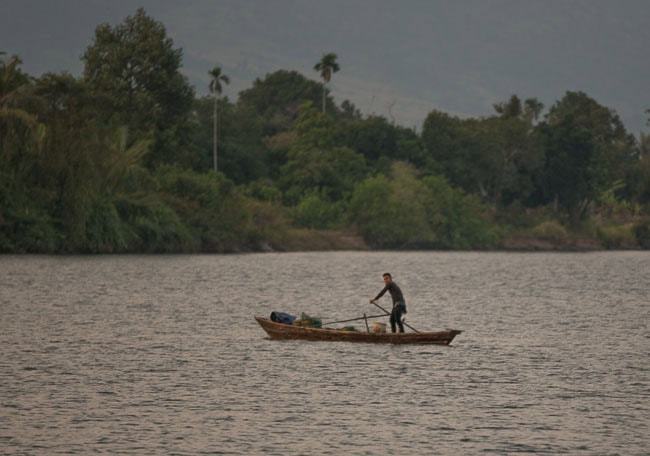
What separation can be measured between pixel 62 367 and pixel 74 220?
5874 cm

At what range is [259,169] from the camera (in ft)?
479

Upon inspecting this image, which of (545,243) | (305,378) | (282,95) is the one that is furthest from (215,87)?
(305,378)

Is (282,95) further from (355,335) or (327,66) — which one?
(355,335)

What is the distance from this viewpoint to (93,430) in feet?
79.0

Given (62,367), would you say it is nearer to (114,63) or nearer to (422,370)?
(422,370)

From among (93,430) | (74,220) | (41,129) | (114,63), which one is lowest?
(93,430)

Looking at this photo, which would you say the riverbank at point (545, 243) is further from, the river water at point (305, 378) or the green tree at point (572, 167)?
the river water at point (305, 378)

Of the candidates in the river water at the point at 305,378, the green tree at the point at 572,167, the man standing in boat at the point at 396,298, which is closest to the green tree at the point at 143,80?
the green tree at the point at 572,167

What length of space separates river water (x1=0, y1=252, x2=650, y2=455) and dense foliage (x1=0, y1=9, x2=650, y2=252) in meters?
24.1

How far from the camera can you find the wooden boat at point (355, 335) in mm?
37469

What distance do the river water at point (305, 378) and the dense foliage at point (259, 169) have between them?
2405cm

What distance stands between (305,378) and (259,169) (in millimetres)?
115347

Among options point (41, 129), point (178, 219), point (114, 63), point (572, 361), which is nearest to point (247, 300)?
point (572, 361)

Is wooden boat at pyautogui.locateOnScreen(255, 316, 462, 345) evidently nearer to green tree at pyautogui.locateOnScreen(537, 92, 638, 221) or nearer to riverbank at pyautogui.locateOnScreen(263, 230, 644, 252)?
riverbank at pyautogui.locateOnScreen(263, 230, 644, 252)
